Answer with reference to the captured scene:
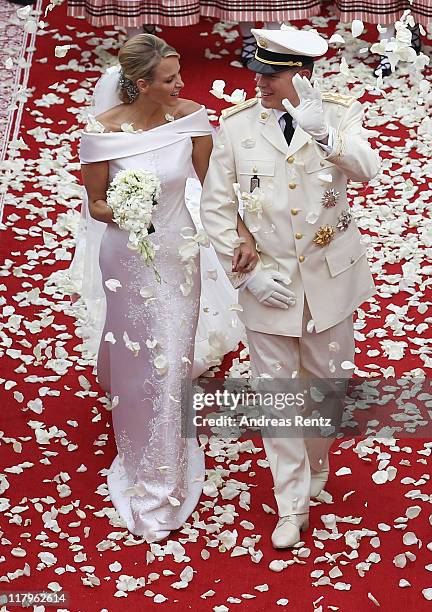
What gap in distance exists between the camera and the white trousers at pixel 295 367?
16.9 feet

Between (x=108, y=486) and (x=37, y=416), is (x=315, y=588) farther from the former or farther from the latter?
(x=37, y=416)

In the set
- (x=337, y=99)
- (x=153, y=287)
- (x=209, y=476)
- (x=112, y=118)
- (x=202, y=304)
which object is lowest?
(x=209, y=476)

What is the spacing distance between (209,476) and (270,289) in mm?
1140

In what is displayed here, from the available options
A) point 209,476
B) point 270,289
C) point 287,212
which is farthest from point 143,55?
point 209,476

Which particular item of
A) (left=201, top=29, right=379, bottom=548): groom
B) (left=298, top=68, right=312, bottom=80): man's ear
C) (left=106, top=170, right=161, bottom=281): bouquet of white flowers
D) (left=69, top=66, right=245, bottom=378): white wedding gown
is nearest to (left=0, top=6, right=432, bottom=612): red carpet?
(left=69, top=66, right=245, bottom=378): white wedding gown

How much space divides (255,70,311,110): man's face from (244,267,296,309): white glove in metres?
0.64

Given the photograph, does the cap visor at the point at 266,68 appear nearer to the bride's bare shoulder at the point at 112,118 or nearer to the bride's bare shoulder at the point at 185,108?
the bride's bare shoulder at the point at 185,108

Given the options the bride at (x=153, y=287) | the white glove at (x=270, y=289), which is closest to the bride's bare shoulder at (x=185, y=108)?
the bride at (x=153, y=287)

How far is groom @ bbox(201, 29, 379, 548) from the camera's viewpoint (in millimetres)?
4844

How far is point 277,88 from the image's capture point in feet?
15.9

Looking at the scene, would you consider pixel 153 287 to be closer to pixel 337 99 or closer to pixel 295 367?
pixel 295 367

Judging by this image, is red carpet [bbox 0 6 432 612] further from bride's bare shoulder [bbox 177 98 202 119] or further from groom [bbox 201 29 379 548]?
bride's bare shoulder [bbox 177 98 202 119]

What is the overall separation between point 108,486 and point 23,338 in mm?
1363

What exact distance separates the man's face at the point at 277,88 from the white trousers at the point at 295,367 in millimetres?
803
